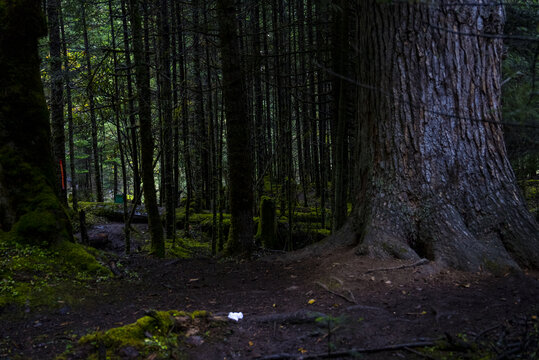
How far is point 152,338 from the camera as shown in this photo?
2.87 metres

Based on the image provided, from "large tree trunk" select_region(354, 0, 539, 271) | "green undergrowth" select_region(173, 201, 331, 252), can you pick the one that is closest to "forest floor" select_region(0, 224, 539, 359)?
"large tree trunk" select_region(354, 0, 539, 271)

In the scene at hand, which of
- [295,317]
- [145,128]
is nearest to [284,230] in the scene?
[145,128]

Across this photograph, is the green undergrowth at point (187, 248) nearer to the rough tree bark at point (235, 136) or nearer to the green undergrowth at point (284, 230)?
the green undergrowth at point (284, 230)

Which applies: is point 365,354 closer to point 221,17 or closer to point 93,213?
point 221,17

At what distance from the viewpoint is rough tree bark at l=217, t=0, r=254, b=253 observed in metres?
6.49

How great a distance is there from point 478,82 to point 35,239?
6.03m

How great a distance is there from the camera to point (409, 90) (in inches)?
189

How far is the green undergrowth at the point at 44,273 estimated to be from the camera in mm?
4043

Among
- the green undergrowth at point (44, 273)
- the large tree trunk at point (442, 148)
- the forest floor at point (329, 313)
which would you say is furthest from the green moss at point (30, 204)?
the large tree trunk at point (442, 148)

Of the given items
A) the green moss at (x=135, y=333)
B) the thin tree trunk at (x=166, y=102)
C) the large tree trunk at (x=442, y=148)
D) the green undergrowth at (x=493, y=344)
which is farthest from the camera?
the thin tree trunk at (x=166, y=102)

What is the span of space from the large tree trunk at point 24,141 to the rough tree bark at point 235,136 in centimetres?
266

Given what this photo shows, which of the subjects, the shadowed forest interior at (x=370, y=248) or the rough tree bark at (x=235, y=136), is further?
the rough tree bark at (x=235, y=136)

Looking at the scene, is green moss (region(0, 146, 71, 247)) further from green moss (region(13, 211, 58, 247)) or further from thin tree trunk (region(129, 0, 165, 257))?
thin tree trunk (region(129, 0, 165, 257))

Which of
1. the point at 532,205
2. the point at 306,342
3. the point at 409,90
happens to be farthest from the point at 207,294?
the point at 532,205
